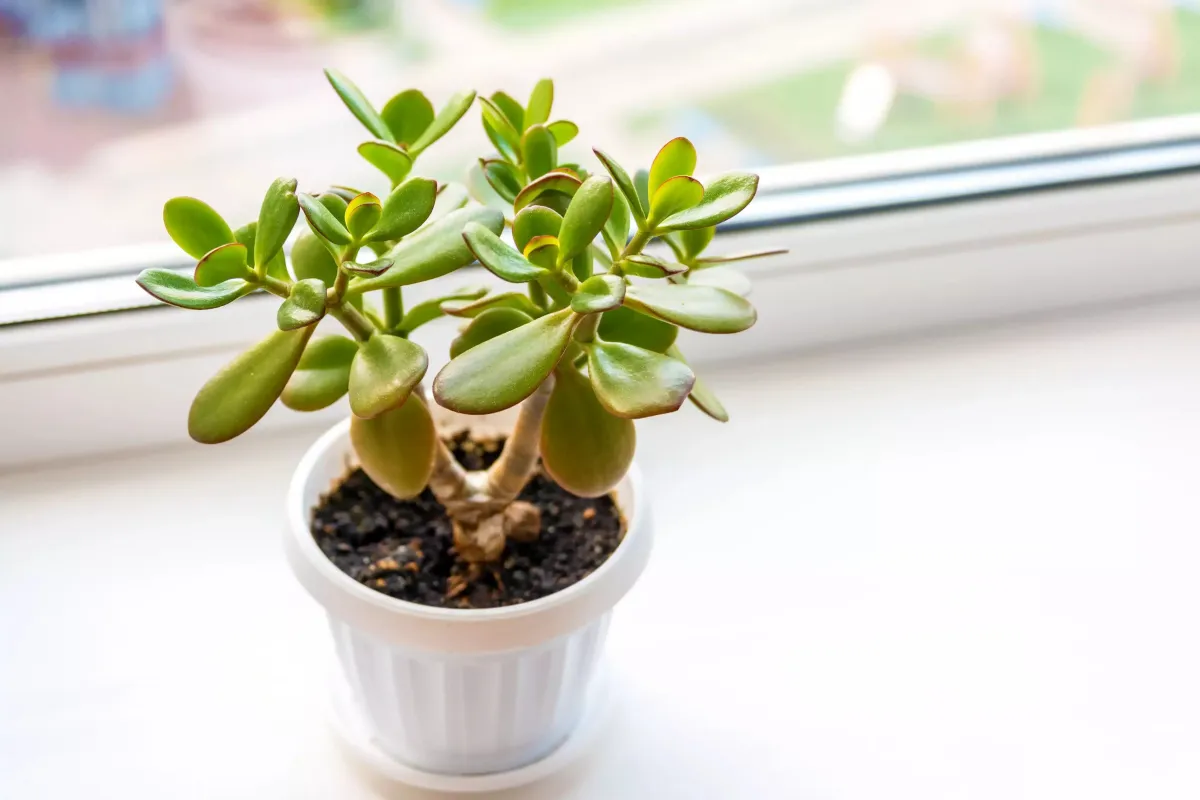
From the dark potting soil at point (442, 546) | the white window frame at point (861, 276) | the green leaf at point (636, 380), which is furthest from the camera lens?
the white window frame at point (861, 276)

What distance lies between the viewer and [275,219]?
0.50 m

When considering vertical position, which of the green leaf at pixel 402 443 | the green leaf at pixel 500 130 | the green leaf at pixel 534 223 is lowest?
the green leaf at pixel 402 443

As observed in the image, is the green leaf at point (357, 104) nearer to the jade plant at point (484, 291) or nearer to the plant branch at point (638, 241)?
the jade plant at point (484, 291)

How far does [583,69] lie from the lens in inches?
42.6

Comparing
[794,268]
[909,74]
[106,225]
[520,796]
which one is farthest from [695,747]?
[909,74]

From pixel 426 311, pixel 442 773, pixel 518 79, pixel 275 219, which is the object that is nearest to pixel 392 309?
pixel 426 311

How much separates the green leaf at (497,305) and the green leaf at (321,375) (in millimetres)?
55

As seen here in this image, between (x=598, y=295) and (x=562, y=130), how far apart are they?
16cm

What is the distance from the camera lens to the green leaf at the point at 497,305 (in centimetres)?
57

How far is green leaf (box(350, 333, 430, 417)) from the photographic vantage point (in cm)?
49

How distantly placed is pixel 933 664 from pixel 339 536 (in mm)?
426

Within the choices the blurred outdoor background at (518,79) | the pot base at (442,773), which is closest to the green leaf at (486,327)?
the pot base at (442,773)

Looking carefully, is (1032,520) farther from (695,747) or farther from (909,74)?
(909,74)

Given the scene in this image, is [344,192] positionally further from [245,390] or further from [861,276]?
[861,276]
